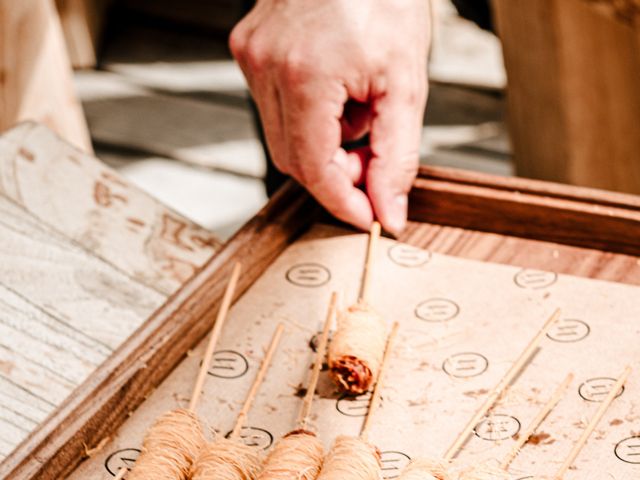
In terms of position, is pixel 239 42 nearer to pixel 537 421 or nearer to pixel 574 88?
pixel 537 421

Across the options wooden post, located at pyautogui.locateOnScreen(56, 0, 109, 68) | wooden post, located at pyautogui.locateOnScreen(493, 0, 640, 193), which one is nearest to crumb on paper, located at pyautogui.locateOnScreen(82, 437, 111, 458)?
wooden post, located at pyautogui.locateOnScreen(493, 0, 640, 193)

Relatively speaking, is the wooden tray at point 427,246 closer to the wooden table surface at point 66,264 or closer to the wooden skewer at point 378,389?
the wooden table surface at point 66,264

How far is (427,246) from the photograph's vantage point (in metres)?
1.33

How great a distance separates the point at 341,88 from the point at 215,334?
0.38m

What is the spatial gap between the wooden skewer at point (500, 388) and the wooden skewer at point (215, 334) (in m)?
0.30

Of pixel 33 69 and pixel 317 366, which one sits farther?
pixel 33 69

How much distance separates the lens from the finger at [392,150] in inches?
52.0

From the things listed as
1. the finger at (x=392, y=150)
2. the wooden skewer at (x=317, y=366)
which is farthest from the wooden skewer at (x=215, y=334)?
the finger at (x=392, y=150)

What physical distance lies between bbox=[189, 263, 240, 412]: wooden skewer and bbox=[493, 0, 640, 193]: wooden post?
1.49 m

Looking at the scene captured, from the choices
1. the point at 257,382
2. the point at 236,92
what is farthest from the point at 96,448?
the point at 236,92

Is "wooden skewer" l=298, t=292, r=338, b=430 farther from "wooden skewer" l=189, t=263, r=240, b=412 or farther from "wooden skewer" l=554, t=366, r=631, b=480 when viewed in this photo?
"wooden skewer" l=554, t=366, r=631, b=480

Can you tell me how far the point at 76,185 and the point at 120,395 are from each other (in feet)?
1.61

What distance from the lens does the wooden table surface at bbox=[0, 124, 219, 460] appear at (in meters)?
1.13

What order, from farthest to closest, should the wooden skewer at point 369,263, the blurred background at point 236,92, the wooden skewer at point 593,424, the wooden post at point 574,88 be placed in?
1. the wooden post at point 574,88
2. the blurred background at point 236,92
3. the wooden skewer at point 369,263
4. the wooden skewer at point 593,424
